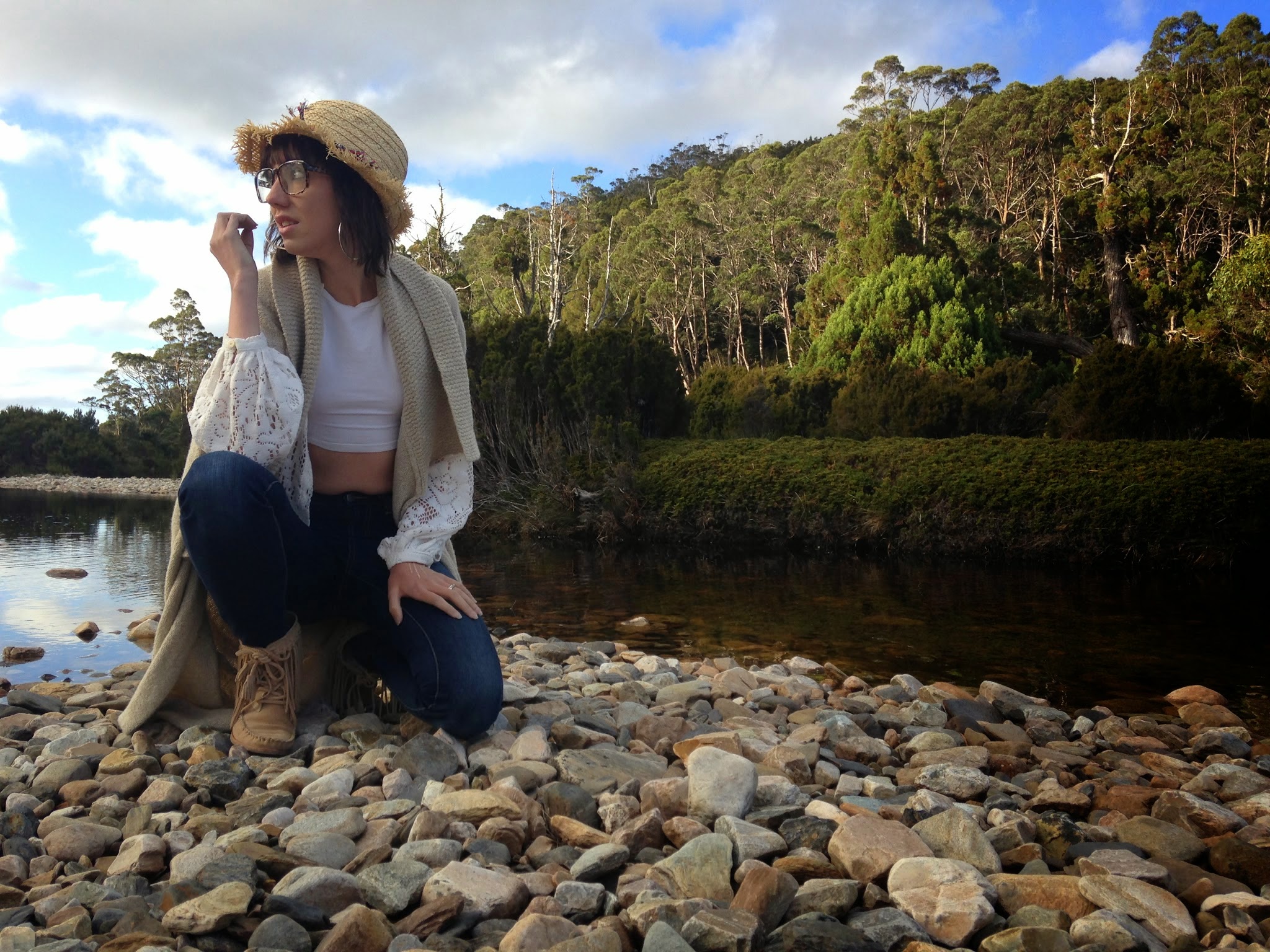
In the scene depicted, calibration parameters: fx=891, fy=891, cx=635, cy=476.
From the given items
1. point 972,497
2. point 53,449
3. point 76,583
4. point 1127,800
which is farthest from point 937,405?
point 53,449

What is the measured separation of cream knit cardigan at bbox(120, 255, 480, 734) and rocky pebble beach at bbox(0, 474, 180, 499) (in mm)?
21809

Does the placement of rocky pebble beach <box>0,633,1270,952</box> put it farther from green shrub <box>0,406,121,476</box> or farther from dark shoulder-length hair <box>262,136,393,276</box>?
green shrub <box>0,406,121,476</box>

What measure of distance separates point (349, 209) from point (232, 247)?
0.30 meters

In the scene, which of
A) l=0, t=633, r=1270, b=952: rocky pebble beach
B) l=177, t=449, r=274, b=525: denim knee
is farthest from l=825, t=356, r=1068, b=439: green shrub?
l=177, t=449, r=274, b=525: denim knee

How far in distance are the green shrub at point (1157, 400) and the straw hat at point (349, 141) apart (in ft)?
34.7

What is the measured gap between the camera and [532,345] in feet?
42.9

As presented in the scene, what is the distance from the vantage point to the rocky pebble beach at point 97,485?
78.2 feet

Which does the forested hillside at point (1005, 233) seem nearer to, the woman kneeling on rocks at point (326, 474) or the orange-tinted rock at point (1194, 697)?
the orange-tinted rock at point (1194, 697)

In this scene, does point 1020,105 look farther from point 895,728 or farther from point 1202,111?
point 895,728

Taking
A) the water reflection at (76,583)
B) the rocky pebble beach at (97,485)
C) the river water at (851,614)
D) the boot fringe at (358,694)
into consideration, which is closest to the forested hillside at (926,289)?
the rocky pebble beach at (97,485)

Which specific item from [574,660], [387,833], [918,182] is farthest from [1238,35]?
[387,833]

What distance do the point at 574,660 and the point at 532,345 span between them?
31.2 ft

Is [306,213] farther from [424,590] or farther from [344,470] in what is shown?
[424,590]

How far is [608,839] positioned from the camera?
1751 millimetres
